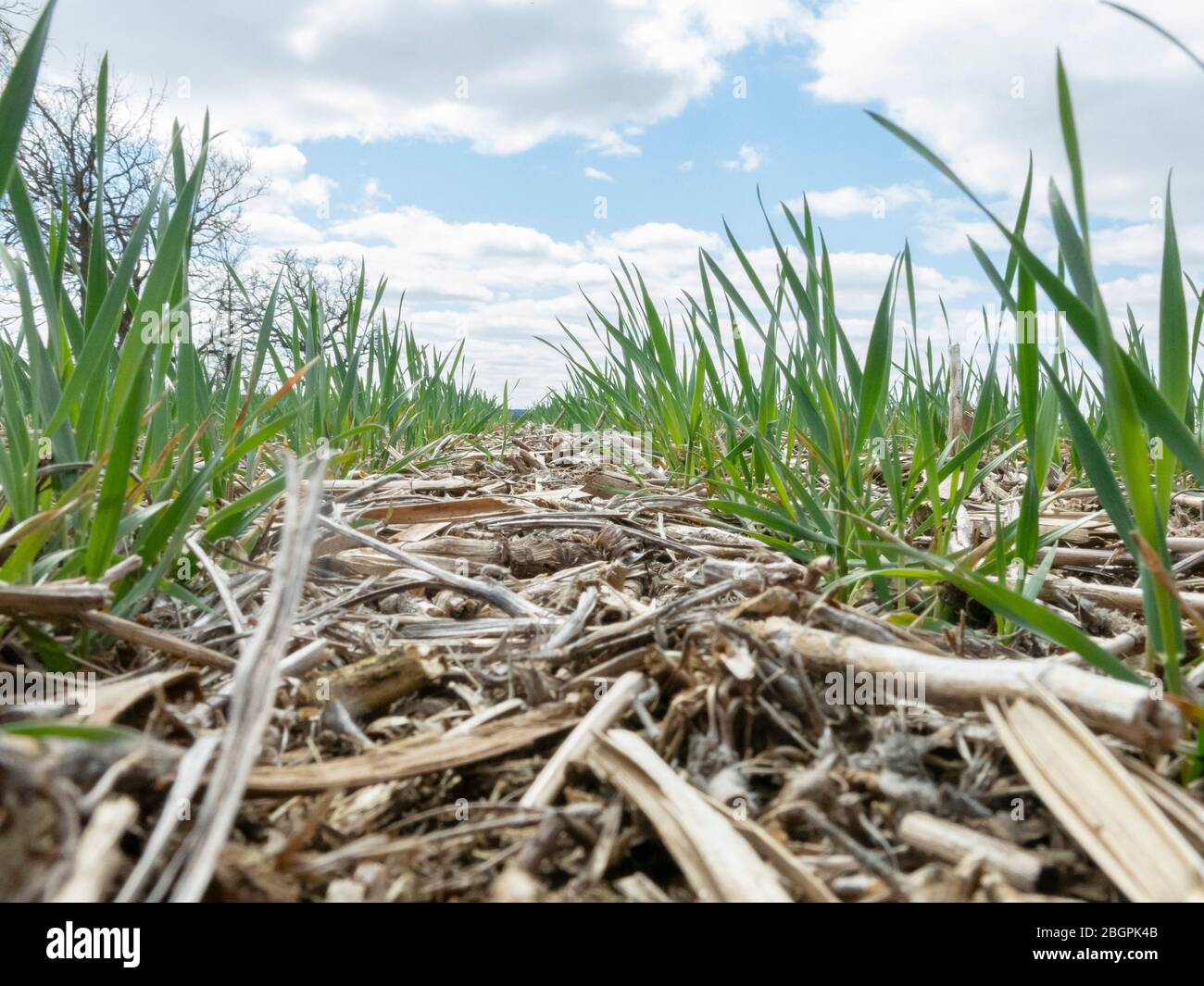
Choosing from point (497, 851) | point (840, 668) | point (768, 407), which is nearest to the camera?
point (497, 851)

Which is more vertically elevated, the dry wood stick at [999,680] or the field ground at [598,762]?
the dry wood stick at [999,680]

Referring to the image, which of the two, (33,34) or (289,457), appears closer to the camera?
(289,457)

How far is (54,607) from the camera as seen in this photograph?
0.87 m

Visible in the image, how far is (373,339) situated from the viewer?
3104 millimetres

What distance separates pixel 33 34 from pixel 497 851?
38.8 inches

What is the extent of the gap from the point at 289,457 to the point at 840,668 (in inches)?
22.4

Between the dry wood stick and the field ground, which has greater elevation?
the dry wood stick

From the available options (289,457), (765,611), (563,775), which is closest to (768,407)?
(765,611)

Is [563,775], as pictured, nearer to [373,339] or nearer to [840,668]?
[840,668]

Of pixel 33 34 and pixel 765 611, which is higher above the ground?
pixel 33 34
